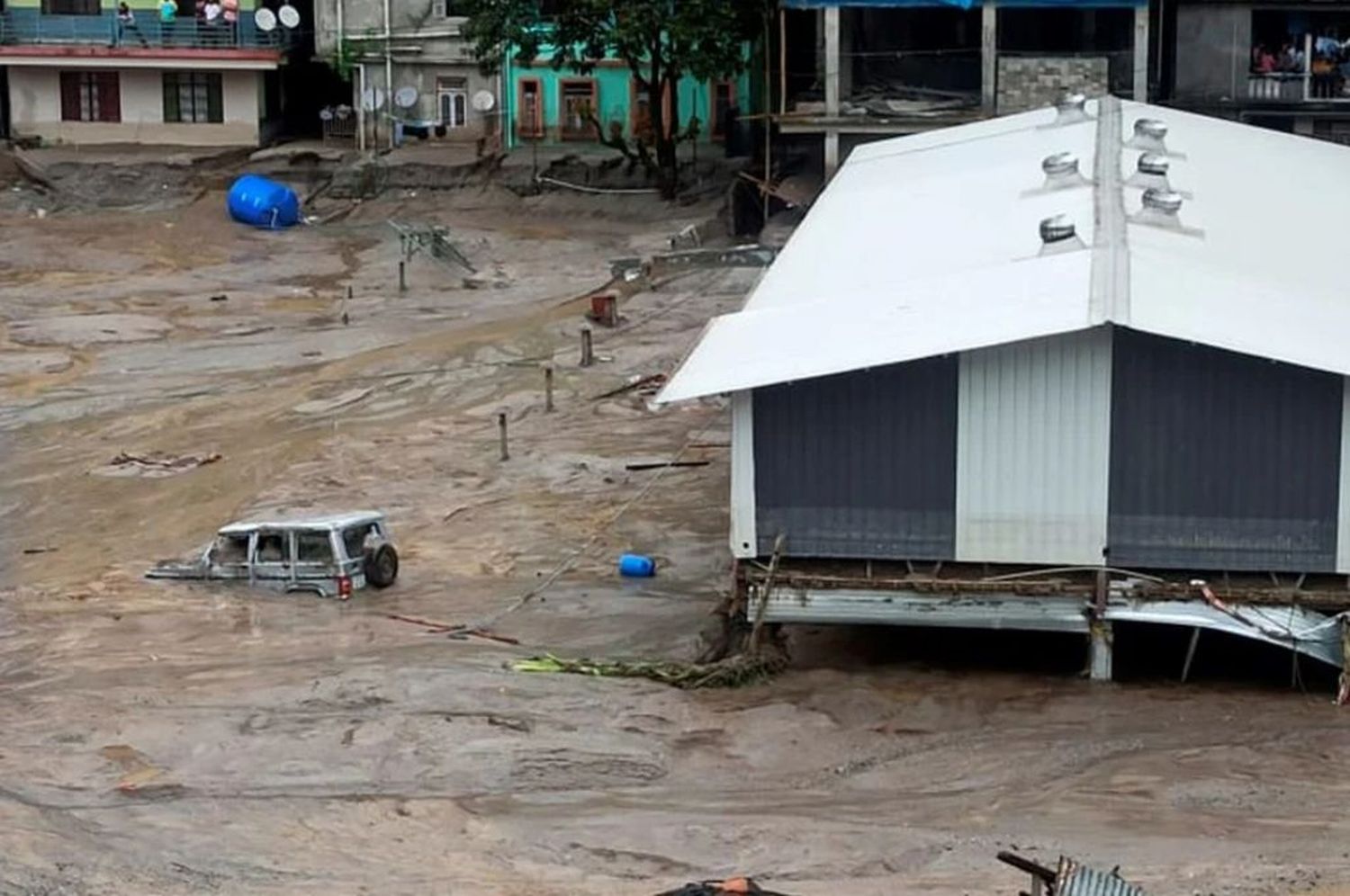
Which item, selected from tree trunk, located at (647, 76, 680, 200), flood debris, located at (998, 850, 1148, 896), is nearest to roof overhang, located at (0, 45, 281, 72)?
tree trunk, located at (647, 76, 680, 200)

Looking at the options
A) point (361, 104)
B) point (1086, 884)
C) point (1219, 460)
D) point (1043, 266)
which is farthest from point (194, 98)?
point (1086, 884)

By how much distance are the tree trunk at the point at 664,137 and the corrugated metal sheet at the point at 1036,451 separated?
1201 inches

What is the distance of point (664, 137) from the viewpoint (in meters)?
55.8

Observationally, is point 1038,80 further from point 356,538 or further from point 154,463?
point 356,538

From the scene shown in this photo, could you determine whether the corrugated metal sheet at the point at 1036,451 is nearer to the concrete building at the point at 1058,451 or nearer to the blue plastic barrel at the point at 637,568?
the concrete building at the point at 1058,451

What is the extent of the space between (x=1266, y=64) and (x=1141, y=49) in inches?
107

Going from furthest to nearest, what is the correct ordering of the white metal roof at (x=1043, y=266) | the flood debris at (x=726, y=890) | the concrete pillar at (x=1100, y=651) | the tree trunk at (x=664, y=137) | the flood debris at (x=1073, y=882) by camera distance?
the tree trunk at (x=664, y=137)
the concrete pillar at (x=1100, y=651)
the white metal roof at (x=1043, y=266)
the flood debris at (x=726, y=890)
the flood debris at (x=1073, y=882)

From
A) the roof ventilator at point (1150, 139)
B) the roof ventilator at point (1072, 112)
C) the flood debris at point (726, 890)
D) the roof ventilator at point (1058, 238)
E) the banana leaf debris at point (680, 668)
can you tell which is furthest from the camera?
the roof ventilator at point (1072, 112)

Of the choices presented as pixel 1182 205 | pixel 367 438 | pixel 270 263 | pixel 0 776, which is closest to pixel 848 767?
pixel 0 776

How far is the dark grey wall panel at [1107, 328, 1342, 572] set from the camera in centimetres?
2445

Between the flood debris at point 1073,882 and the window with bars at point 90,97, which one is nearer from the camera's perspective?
the flood debris at point 1073,882

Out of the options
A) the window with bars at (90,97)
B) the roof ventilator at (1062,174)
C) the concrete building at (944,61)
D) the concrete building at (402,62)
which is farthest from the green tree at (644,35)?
the roof ventilator at (1062,174)

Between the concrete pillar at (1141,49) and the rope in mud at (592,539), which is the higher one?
the concrete pillar at (1141,49)

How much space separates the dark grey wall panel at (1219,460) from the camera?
2445cm
